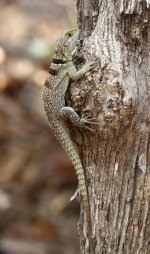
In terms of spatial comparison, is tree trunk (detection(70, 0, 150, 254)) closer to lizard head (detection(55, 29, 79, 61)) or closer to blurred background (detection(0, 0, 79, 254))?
lizard head (detection(55, 29, 79, 61))

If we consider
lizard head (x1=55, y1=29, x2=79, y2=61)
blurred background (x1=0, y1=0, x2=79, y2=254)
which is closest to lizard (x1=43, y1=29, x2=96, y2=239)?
lizard head (x1=55, y1=29, x2=79, y2=61)

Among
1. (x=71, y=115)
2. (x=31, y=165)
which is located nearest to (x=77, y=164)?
(x=71, y=115)

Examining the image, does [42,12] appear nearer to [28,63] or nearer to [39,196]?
[28,63]

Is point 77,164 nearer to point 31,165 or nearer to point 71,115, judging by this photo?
point 71,115

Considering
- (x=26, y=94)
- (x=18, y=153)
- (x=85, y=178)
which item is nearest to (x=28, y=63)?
(x=26, y=94)

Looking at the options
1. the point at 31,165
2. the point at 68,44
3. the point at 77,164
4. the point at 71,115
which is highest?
the point at 68,44

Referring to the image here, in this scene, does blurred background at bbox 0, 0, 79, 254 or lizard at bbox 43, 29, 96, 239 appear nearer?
lizard at bbox 43, 29, 96, 239
